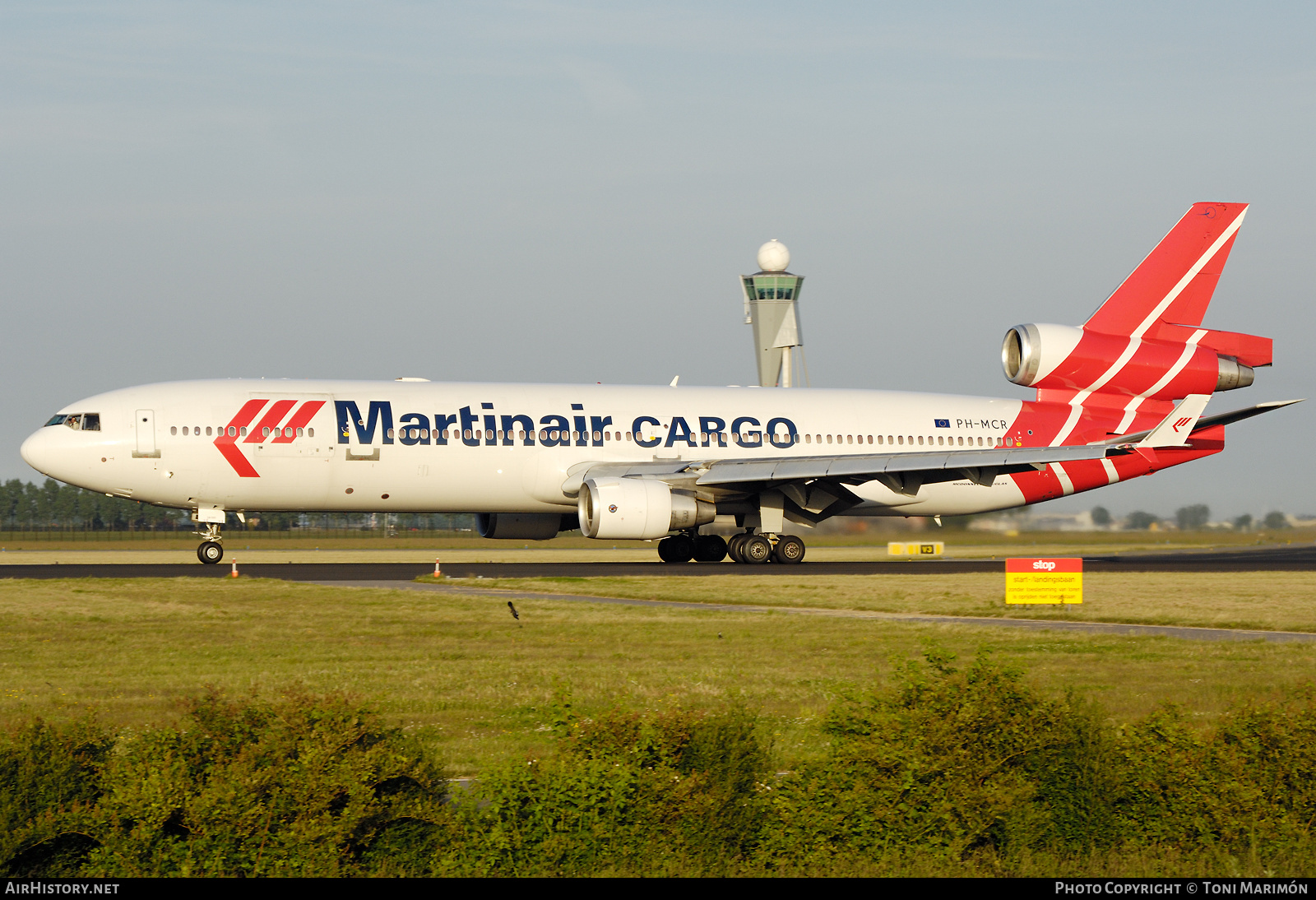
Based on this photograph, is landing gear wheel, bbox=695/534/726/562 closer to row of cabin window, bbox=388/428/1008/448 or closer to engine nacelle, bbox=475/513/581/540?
row of cabin window, bbox=388/428/1008/448

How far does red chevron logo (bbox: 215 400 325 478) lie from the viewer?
110 feet

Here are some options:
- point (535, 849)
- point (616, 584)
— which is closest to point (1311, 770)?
point (535, 849)

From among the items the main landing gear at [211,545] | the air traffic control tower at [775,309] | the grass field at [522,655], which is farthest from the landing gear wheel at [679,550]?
the air traffic control tower at [775,309]

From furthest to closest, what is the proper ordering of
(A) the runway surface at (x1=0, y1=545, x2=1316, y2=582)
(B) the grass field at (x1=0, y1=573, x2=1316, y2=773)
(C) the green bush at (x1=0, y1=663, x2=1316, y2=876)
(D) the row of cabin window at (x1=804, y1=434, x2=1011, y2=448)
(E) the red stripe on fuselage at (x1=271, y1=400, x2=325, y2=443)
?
(D) the row of cabin window at (x1=804, y1=434, x2=1011, y2=448), (E) the red stripe on fuselage at (x1=271, y1=400, x2=325, y2=443), (A) the runway surface at (x1=0, y1=545, x2=1316, y2=582), (B) the grass field at (x1=0, y1=573, x2=1316, y2=773), (C) the green bush at (x1=0, y1=663, x2=1316, y2=876)

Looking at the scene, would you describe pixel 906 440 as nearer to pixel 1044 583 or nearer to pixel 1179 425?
pixel 1179 425

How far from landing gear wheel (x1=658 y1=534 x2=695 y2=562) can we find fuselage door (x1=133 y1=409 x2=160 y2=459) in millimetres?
14916

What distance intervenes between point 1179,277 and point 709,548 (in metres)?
17.6

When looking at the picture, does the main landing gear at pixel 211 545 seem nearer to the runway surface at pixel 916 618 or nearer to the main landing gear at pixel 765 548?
the runway surface at pixel 916 618

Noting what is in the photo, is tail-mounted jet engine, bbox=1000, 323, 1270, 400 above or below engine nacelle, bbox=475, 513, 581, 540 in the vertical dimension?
above

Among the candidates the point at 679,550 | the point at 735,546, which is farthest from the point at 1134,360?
the point at 679,550

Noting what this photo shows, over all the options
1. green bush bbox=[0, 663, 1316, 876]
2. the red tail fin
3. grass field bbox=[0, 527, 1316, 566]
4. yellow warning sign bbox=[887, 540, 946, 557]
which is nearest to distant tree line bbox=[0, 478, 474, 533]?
grass field bbox=[0, 527, 1316, 566]

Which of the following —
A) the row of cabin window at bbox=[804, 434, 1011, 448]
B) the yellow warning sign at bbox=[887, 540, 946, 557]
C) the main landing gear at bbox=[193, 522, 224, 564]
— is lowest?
the yellow warning sign at bbox=[887, 540, 946, 557]

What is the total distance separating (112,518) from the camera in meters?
103

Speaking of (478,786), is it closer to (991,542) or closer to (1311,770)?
(1311,770)
